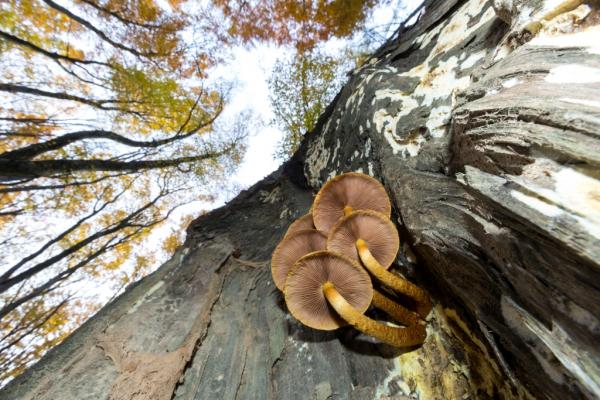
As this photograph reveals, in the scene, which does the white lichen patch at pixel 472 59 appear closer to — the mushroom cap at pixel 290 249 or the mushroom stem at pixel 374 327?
the mushroom cap at pixel 290 249

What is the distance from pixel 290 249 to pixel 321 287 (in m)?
0.53

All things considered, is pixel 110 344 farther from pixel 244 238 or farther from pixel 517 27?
pixel 517 27

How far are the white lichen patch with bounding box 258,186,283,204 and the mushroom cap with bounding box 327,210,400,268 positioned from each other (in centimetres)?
273

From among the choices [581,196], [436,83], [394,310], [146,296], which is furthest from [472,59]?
[146,296]

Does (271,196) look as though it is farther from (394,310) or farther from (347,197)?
(394,310)

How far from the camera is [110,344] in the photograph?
2262 millimetres

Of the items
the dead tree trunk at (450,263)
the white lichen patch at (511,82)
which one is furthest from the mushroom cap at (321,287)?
the white lichen patch at (511,82)

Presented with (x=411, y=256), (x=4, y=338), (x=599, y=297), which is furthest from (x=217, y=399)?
(x=4, y=338)

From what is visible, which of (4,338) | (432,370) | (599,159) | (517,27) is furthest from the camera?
(4,338)

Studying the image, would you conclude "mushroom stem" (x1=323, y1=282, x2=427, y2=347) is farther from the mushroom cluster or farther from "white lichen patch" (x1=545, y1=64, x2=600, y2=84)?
"white lichen patch" (x1=545, y1=64, x2=600, y2=84)

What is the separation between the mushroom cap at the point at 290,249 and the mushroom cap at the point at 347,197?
8.5 inches

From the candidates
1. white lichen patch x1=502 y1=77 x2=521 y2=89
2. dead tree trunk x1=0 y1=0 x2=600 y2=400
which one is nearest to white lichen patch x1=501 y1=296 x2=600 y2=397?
dead tree trunk x1=0 y1=0 x2=600 y2=400

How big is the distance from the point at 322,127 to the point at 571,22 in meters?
4.79

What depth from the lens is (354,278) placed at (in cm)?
226
